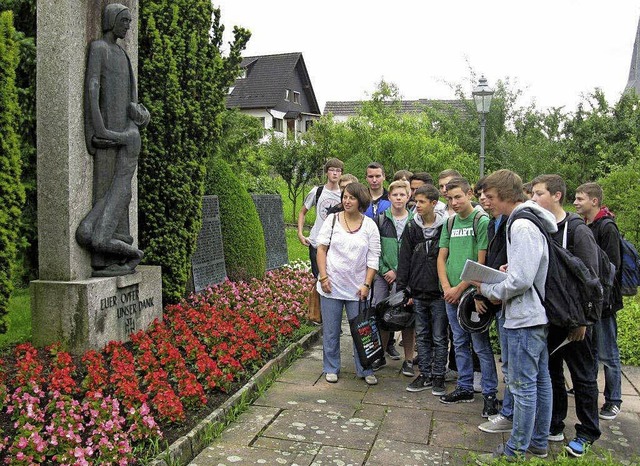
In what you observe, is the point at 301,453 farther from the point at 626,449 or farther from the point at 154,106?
the point at 154,106

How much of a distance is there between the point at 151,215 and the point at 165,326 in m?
1.47

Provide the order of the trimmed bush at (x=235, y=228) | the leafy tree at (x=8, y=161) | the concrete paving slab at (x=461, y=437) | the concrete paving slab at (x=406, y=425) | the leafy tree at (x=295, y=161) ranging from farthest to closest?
the leafy tree at (x=295, y=161) < the trimmed bush at (x=235, y=228) < the leafy tree at (x=8, y=161) < the concrete paving slab at (x=406, y=425) < the concrete paving slab at (x=461, y=437)

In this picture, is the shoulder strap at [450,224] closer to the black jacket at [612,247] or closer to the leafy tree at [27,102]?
the black jacket at [612,247]

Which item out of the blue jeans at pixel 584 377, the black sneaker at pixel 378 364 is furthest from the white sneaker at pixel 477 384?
the blue jeans at pixel 584 377

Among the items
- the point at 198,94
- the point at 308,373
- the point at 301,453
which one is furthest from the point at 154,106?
the point at 301,453

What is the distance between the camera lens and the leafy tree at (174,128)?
7.08m

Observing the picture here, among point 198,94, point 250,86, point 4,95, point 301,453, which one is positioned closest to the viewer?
point 301,453

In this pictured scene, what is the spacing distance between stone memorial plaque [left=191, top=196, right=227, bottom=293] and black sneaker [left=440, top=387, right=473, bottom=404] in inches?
162

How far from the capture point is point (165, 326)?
6.36 meters

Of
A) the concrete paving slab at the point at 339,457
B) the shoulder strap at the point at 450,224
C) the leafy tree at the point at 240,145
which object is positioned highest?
the leafy tree at the point at 240,145

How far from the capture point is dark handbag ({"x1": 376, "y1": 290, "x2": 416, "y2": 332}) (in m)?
5.69

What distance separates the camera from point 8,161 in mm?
5113

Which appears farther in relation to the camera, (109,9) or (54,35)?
(109,9)

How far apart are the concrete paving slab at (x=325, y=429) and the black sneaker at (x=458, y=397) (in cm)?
82
